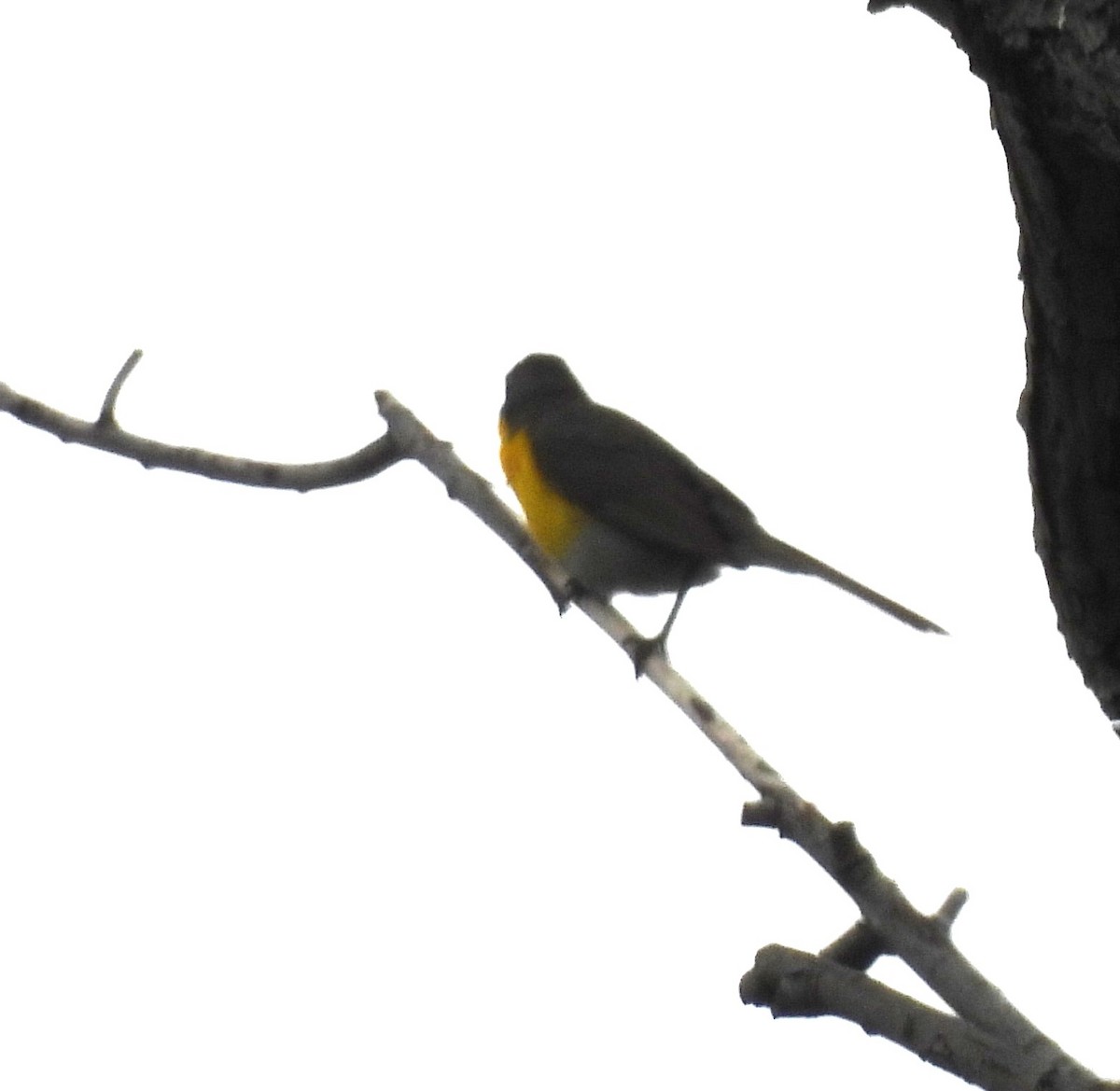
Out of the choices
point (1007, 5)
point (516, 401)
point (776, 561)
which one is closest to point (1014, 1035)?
point (1007, 5)

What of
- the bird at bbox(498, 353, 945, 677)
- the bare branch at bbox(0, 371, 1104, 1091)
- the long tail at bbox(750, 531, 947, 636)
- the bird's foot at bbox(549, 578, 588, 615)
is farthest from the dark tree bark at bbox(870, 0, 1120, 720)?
the bird at bbox(498, 353, 945, 677)

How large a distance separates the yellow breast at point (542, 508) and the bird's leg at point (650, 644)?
47 cm

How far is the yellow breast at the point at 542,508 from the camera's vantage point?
675cm

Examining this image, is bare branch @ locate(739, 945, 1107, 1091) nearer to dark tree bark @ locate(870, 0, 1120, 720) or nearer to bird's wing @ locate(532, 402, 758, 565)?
dark tree bark @ locate(870, 0, 1120, 720)

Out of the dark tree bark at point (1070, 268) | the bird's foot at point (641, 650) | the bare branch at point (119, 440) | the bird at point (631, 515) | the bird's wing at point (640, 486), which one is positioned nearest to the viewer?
the dark tree bark at point (1070, 268)

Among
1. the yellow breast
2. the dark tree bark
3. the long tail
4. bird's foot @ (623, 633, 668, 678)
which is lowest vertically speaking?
the dark tree bark

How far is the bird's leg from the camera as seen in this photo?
4.02 meters

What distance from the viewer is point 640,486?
7141 millimetres

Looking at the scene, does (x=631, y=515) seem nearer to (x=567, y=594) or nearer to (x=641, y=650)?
(x=567, y=594)

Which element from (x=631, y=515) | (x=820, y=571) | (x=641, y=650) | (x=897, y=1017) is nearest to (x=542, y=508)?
(x=631, y=515)

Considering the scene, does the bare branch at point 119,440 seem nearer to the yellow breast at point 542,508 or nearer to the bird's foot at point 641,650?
the bird's foot at point 641,650

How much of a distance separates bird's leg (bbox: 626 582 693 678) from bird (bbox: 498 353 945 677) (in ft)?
0.04

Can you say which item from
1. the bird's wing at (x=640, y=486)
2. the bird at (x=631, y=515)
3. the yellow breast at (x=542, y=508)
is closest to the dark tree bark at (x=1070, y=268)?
the bird at (x=631, y=515)

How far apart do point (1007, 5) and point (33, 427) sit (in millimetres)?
3205
